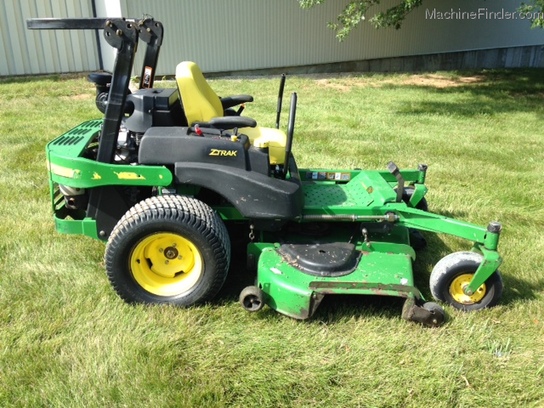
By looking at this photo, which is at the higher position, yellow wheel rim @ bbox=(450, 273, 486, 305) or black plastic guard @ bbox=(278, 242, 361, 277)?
black plastic guard @ bbox=(278, 242, 361, 277)

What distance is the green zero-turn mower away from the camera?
9.81 ft

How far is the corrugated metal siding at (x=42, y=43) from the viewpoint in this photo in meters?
12.0

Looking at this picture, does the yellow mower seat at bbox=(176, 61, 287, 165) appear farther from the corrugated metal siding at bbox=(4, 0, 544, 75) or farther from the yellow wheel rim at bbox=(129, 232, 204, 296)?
the corrugated metal siding at bbox=(4, 0, 544, 75)

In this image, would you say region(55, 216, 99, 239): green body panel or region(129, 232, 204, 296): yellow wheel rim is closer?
region(129, 232, 204, 296): yellow wheel rim

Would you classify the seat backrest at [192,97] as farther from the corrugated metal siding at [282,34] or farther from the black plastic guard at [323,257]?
the corrugated metal siding at [282,34]

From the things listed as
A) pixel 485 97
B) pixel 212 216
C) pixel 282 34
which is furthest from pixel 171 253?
pixel 282 34

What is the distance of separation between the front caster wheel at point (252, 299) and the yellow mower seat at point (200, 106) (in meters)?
0.88

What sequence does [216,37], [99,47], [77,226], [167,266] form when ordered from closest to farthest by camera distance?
[167,266]
[77,226]
[99,47]
[216,37]

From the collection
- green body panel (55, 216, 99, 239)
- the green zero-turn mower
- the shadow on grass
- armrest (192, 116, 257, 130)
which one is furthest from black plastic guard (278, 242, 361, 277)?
the shadow on grass

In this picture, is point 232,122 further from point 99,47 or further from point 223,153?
point 99,47

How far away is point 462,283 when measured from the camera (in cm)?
322

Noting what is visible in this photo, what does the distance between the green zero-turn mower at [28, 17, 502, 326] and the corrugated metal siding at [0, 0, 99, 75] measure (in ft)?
33.5

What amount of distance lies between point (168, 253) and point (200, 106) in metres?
0.95

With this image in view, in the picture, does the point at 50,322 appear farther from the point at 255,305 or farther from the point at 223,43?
the point at 223,43
